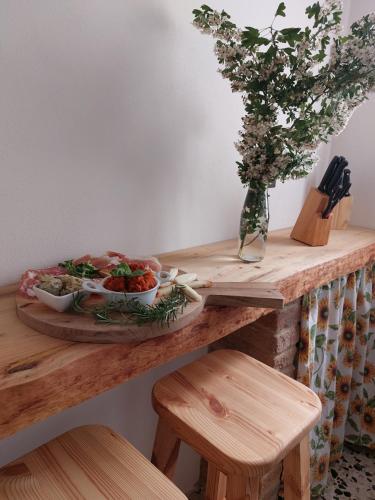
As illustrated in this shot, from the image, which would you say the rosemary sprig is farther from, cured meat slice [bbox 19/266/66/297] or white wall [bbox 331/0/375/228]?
white wall [bbox 331/0/375/228]

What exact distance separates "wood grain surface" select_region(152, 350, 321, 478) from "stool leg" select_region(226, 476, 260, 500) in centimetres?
4

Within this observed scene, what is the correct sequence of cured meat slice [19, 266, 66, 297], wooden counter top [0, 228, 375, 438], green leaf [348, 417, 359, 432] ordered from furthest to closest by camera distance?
green leaf [348, 417, 359, 432]
cured meat slice [19, 266, 66, 297]
wooden counter top [0, 228, 375, 438]

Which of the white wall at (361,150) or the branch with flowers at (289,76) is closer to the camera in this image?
the branch with flowers at (289,76)

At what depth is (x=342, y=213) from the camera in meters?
1.86

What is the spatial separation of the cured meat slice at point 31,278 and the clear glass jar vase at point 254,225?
0.60 meters

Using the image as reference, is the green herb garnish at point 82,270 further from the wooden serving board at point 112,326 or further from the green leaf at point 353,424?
the green leaf at point 353,424

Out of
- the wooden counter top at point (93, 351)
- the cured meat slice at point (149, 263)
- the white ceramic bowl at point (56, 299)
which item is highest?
the cured meat slice at point (149, 263)

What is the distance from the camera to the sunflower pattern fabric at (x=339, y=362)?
145 cm

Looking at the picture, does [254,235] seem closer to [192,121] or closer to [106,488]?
[192,121]

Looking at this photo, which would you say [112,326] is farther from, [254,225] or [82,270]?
[254,225]

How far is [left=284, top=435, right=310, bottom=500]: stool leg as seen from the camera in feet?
3.39

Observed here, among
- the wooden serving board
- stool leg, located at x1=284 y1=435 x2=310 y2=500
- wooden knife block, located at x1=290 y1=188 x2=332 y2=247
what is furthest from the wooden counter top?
stool leg, located at x1=284 y1=435 x2=310 y2=500

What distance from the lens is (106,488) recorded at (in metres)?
0.73

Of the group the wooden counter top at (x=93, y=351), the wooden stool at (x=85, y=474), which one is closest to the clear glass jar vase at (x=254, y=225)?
the wooden counter top at (x=93, y=351)
